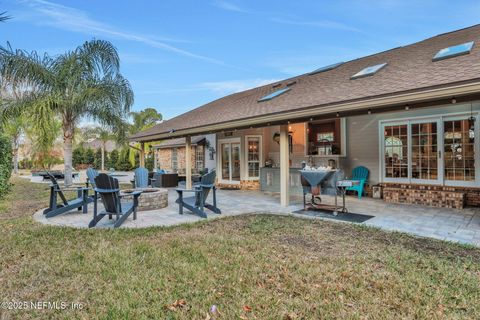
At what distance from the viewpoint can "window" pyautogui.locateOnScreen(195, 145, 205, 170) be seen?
1593 cm

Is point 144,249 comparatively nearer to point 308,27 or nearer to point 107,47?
point 107,47

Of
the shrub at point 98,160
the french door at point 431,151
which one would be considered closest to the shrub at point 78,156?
the shrub at point 98,160

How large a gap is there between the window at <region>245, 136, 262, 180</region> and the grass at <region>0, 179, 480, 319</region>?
6711 mm

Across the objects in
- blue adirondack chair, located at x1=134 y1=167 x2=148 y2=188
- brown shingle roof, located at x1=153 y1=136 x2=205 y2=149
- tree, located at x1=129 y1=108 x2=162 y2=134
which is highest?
tree, located at x1=129 y1=108 x2=162 y2=134

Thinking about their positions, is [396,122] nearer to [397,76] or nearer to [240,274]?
[397,76]

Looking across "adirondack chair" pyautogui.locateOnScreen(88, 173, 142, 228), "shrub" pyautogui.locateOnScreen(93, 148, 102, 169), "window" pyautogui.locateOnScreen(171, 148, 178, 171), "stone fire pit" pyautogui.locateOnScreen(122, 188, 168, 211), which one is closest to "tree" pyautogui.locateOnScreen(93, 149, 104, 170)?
"shrub" pyautogui.locateOnScreen(93, 148, 102, 169)

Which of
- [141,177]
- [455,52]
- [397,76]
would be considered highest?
[455,52]

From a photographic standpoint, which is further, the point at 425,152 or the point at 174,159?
the point at 174,159

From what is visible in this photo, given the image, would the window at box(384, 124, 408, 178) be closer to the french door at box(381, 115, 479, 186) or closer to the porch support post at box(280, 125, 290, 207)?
the french door at box(381, 115, 479, 186)

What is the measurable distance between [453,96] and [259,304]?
461 centimetres

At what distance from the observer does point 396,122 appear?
27.3ft

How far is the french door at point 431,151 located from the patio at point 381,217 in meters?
1.07

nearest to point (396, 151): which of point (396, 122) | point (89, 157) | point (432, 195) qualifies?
point (396, 122)

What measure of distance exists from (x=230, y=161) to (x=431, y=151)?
7583mm
